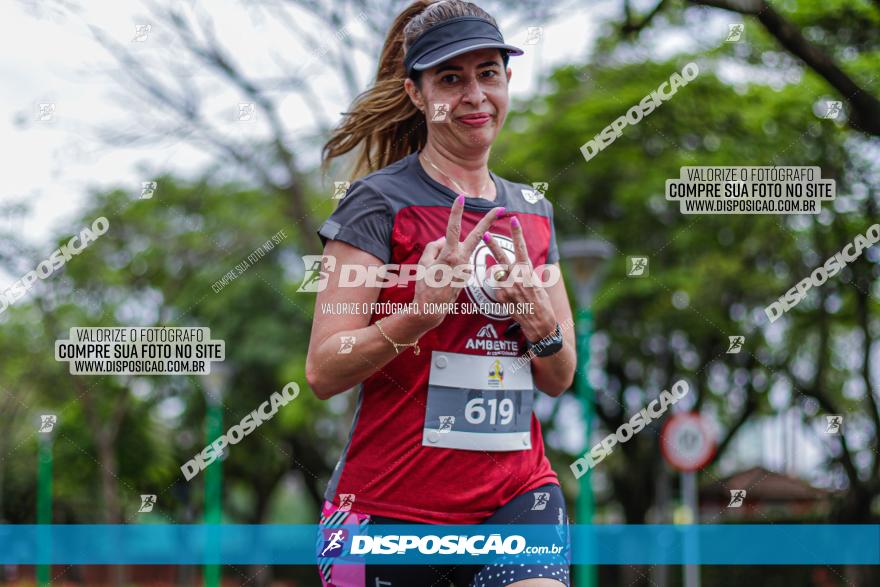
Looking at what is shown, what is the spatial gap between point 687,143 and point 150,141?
8.05 metres

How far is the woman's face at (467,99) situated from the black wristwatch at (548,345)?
528 millimetres

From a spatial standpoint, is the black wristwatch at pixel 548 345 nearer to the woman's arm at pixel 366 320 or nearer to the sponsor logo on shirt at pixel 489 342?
the sponsor logo on shirt at pixel 489 342

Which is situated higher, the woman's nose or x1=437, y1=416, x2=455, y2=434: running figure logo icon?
the woman's nose

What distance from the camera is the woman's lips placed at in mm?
2748

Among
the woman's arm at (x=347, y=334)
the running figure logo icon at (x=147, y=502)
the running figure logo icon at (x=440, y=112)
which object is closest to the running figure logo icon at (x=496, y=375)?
the woman's arm at (x=347, y=334)

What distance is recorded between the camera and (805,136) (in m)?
12.1

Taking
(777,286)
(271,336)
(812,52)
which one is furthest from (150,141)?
(271,336)

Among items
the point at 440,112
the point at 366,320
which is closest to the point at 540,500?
the point at 366,320

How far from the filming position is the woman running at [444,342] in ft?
8.52

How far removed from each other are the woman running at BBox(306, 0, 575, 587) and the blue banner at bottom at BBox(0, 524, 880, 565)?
0.03 meters

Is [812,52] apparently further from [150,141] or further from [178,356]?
[150,141]

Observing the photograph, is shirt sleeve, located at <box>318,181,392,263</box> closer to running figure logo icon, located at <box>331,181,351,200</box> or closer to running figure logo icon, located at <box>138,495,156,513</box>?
running figure logo icon, located at <box>331,181,351,200</box>

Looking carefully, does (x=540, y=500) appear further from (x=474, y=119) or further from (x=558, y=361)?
(x=474, y=119)

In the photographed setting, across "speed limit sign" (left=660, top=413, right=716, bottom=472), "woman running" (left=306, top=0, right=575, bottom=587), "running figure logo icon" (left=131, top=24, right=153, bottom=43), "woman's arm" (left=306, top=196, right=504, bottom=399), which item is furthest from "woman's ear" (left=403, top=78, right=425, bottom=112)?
"speed limit sign" (left=660, top=413, right=716, bottom=472)
